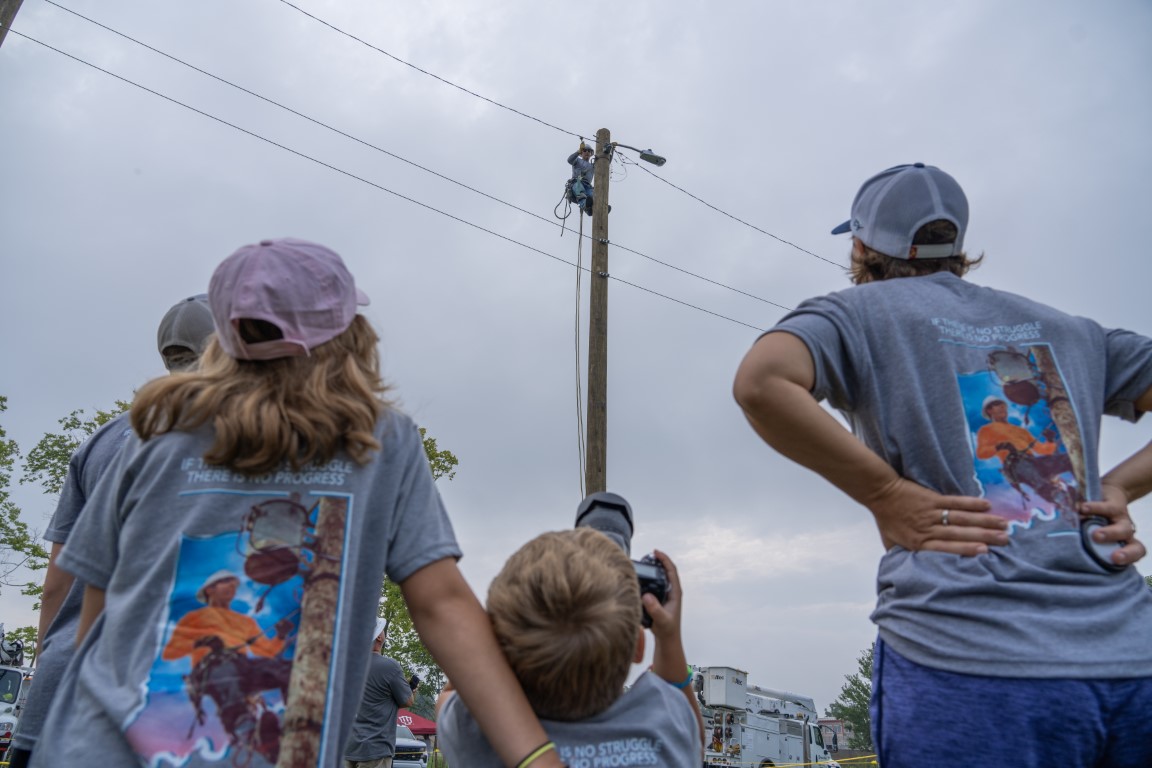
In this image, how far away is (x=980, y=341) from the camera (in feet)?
6.33

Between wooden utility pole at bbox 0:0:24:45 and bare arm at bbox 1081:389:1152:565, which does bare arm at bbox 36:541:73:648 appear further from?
wooden utility pole at bbox 0:0:24:45

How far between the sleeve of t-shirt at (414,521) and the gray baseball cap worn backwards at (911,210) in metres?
1.26

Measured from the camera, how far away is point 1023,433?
183cm

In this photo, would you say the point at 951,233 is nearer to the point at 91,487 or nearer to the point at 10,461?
the point at 91,487

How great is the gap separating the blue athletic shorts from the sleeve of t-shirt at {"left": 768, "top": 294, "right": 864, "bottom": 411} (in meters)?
0.64

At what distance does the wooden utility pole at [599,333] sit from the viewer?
9852 millimetres

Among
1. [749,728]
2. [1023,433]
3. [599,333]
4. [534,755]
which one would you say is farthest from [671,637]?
[749,728]

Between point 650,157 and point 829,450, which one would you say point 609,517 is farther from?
point 650,157

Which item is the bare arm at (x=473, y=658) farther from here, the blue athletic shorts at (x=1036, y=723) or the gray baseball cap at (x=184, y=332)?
the gray baseball cap at (x=184, y=332)

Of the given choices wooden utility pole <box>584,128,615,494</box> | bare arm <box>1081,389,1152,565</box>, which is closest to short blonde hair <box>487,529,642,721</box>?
bare arm <box>1081,389,1152,565</box>

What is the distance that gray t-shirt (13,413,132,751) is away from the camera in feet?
8.41

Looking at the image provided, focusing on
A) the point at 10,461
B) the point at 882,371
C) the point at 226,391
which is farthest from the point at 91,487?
the point at 10,461

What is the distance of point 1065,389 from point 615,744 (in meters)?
1.25

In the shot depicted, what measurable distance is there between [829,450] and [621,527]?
0.51 metres
